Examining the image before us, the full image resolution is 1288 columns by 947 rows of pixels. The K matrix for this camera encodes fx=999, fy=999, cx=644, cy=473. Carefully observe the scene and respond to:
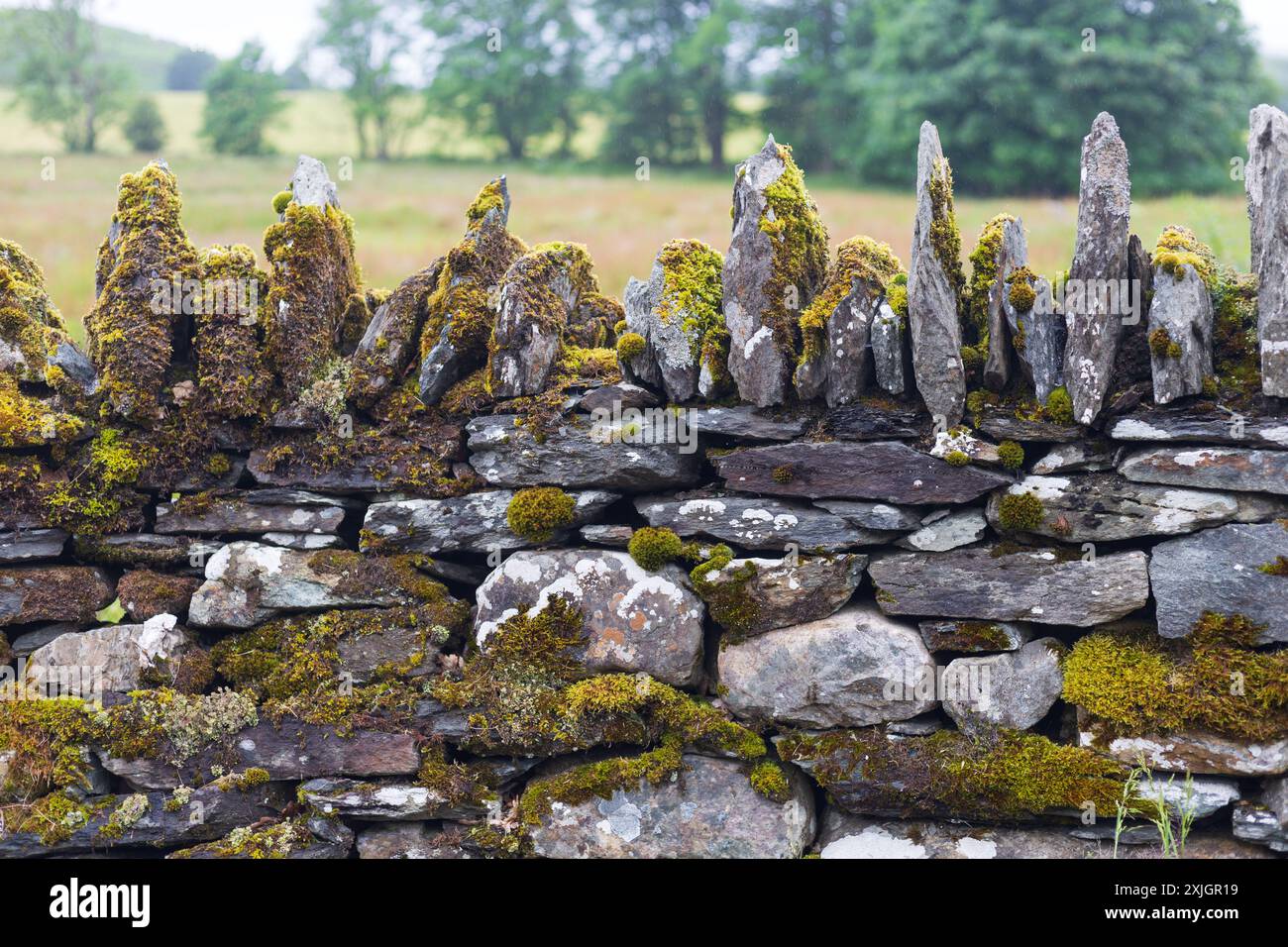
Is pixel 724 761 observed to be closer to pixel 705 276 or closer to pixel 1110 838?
pixel 1110 838

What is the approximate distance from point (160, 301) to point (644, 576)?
376cm

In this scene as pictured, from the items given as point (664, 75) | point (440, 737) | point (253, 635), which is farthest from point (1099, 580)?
point (664, 75)

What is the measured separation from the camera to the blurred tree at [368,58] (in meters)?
56.2

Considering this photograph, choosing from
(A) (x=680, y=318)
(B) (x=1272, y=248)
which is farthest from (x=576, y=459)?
(B) (x=1272, y=248)

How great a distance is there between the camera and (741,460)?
20.1ft

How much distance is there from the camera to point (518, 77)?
53219 millimetres

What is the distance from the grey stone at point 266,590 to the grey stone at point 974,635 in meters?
3.33

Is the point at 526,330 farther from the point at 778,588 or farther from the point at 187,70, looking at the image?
the point at 187,70

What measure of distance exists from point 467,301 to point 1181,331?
14.1 ft

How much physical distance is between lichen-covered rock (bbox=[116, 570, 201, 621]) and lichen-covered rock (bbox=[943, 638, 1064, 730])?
16.3 ft

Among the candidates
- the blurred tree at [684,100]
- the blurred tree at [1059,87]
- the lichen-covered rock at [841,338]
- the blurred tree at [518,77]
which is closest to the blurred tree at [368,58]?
the blurred tree at [518,77]

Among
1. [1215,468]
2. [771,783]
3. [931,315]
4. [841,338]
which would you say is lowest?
[771,783]

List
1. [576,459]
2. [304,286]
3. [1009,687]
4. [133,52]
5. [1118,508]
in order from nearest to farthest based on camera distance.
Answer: [1118,508] < [1009,687] < [576,459] < [304,286] < [133,52]

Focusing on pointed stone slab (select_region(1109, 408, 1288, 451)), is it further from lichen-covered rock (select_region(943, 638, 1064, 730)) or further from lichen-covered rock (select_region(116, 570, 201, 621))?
lichen-covered rock (select_region(116, 570, 201, 621))
